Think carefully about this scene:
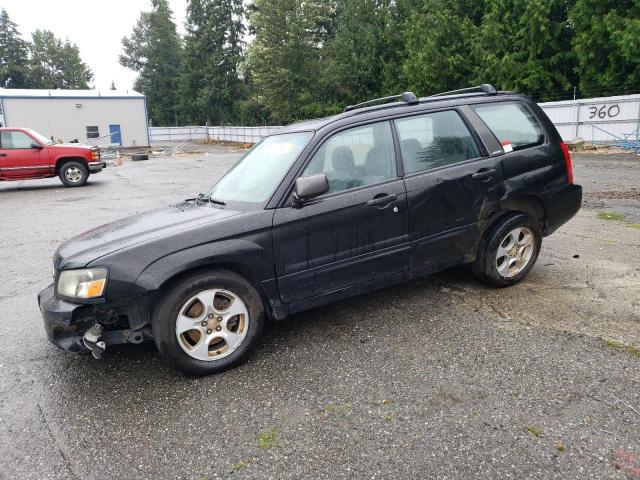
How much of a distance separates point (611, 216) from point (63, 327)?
7503 millimetres

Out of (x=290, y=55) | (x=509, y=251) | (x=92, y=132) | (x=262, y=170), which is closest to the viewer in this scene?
(x=262, y=170)

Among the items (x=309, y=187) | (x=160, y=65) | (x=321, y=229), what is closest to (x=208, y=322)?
(x=321, y=229)

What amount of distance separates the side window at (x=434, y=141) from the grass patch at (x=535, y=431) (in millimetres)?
2100

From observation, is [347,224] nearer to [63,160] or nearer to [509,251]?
[509,251]

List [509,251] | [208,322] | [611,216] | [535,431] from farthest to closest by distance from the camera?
[611,216] → [509,251] → [208,322] → [535,431]

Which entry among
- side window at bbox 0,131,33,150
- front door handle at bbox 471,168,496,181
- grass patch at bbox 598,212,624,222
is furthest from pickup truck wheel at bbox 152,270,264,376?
side window at bbox 0,131,33,150

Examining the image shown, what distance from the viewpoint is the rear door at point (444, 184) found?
3.91 meters

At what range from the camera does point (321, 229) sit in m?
3.52

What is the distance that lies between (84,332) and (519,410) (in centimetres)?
272

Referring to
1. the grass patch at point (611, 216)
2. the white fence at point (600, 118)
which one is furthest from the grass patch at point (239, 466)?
the white fence at point (600, 118)

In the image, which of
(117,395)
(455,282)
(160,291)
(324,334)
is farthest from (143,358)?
(455,282)

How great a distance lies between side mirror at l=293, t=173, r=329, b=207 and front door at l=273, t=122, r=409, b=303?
Answer: 9 cm

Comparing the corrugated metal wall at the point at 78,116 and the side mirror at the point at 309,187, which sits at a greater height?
the corrugated metal wall at the point at 78,116

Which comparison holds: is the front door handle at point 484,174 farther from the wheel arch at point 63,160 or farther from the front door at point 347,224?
the wheel arch at point 63,160
